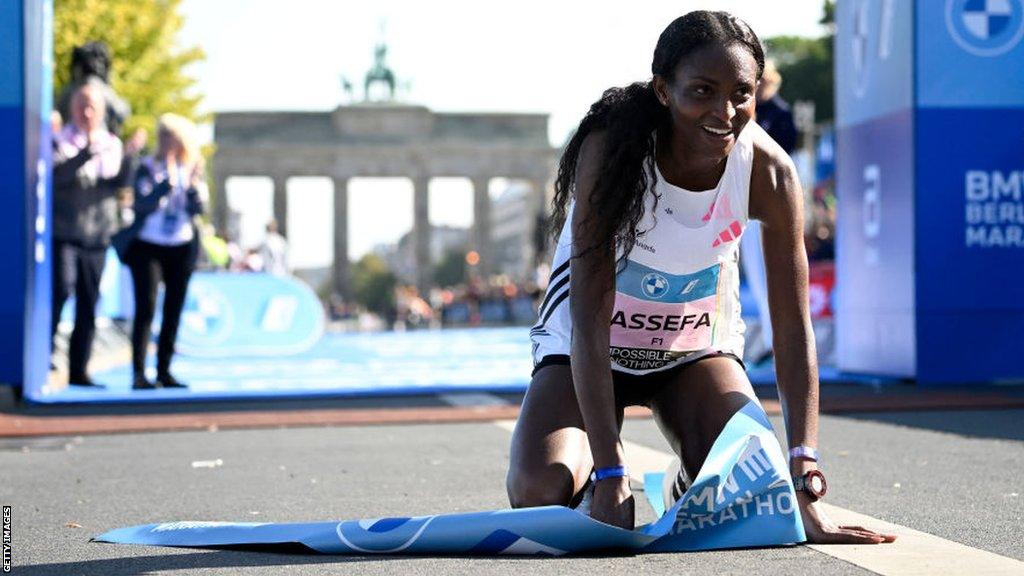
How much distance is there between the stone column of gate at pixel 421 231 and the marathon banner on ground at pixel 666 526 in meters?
83.7

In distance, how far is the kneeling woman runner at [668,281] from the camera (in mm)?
4055

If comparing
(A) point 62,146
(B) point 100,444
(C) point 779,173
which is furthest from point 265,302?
(C) point 779,173

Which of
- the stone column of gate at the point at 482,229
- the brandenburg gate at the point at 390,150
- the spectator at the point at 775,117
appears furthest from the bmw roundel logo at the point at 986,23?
the stone column of gate at the point at 482,229

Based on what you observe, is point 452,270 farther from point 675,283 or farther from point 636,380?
point 675,283

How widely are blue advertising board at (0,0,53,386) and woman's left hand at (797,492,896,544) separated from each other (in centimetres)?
764

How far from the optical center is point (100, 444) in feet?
27.5

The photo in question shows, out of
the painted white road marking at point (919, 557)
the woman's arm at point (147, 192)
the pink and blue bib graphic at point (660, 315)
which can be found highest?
the woman's arm at point (147, 192)

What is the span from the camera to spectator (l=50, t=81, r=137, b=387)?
11.9m

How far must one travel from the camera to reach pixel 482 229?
9144 cm

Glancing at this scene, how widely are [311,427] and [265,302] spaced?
38.5 ft

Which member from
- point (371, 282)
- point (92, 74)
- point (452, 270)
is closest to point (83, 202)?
point (92, 74)

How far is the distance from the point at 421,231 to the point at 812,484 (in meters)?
88.8

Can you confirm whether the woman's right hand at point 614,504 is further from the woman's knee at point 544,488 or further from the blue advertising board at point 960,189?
the blue advertising board at point 960,189

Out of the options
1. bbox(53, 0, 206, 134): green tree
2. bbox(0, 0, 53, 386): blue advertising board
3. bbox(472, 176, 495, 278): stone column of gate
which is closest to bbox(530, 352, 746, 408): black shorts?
bbox(0, 0, 53, 386): blue advertising board
